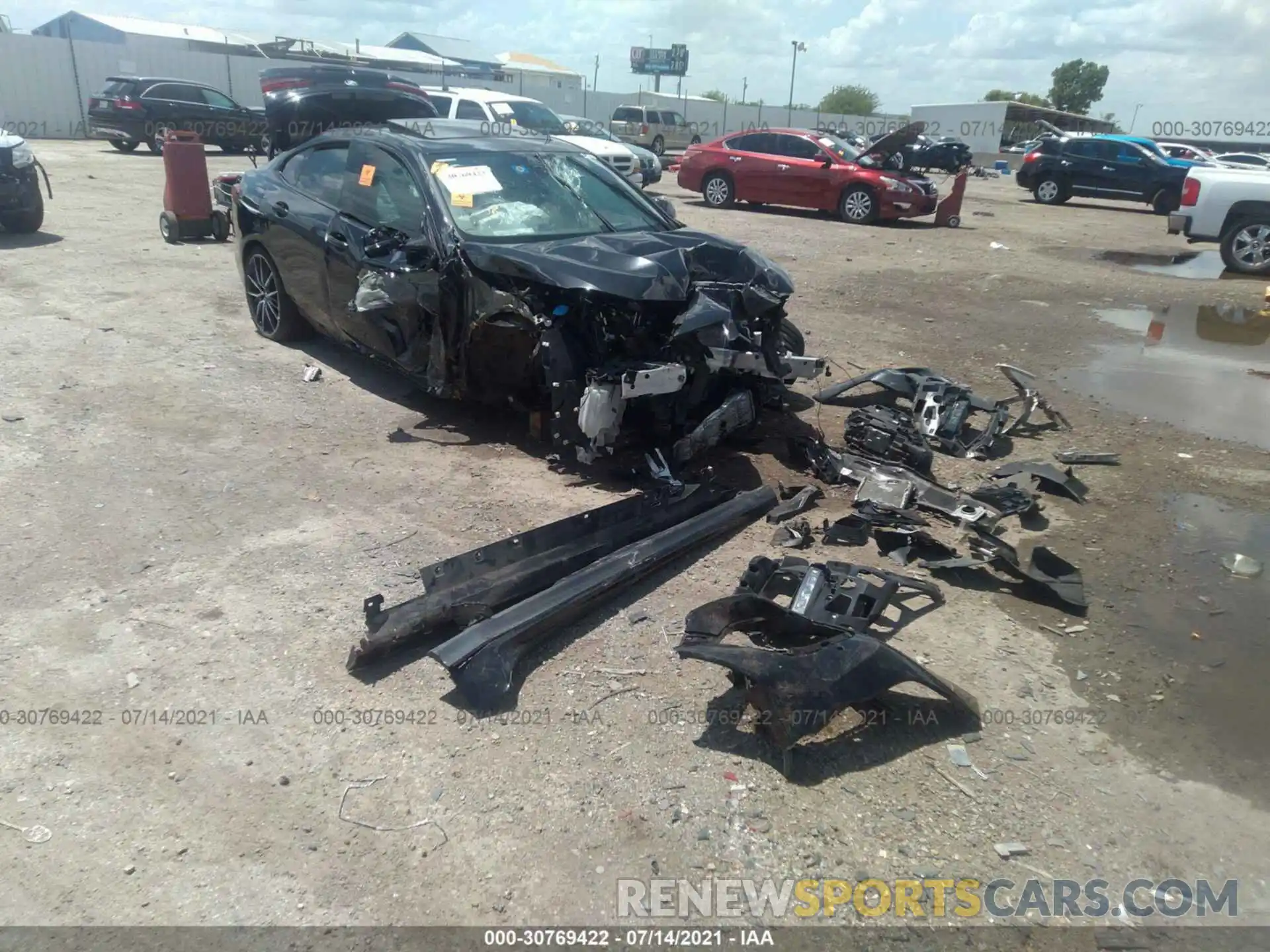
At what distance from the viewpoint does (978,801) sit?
2889 millimetres

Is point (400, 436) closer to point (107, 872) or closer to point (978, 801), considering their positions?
point (107, 872)

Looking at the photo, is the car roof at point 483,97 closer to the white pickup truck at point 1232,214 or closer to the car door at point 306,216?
the white pickup truck at point 1232,214

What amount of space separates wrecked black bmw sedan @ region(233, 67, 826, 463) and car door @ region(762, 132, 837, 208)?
11895mm

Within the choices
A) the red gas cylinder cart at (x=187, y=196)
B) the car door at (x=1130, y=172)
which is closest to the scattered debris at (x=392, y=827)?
the red gas cylinder cart at (x=187, y=196)

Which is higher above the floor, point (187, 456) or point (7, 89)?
point (7, 89)

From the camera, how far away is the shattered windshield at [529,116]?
18.1 m

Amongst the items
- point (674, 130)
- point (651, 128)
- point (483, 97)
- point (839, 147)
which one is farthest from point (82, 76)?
point (839, 147)

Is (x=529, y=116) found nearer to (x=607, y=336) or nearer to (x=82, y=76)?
(x=607, y=336)

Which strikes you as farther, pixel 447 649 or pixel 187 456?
pixel 187 456

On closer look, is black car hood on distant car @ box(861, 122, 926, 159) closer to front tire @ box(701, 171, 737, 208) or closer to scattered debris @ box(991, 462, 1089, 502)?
front tire @ box(701, 171, 737, 208)

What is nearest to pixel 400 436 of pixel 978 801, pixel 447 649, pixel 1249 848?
pixel 447 649

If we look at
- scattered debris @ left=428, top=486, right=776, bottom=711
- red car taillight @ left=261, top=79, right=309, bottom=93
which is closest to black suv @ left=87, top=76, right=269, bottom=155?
red car taillight @ left=261, top=79, right=309, bottom=93

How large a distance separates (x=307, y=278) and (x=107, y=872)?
4.80m

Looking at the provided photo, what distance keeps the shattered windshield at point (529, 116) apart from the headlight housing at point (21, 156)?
8.84m
